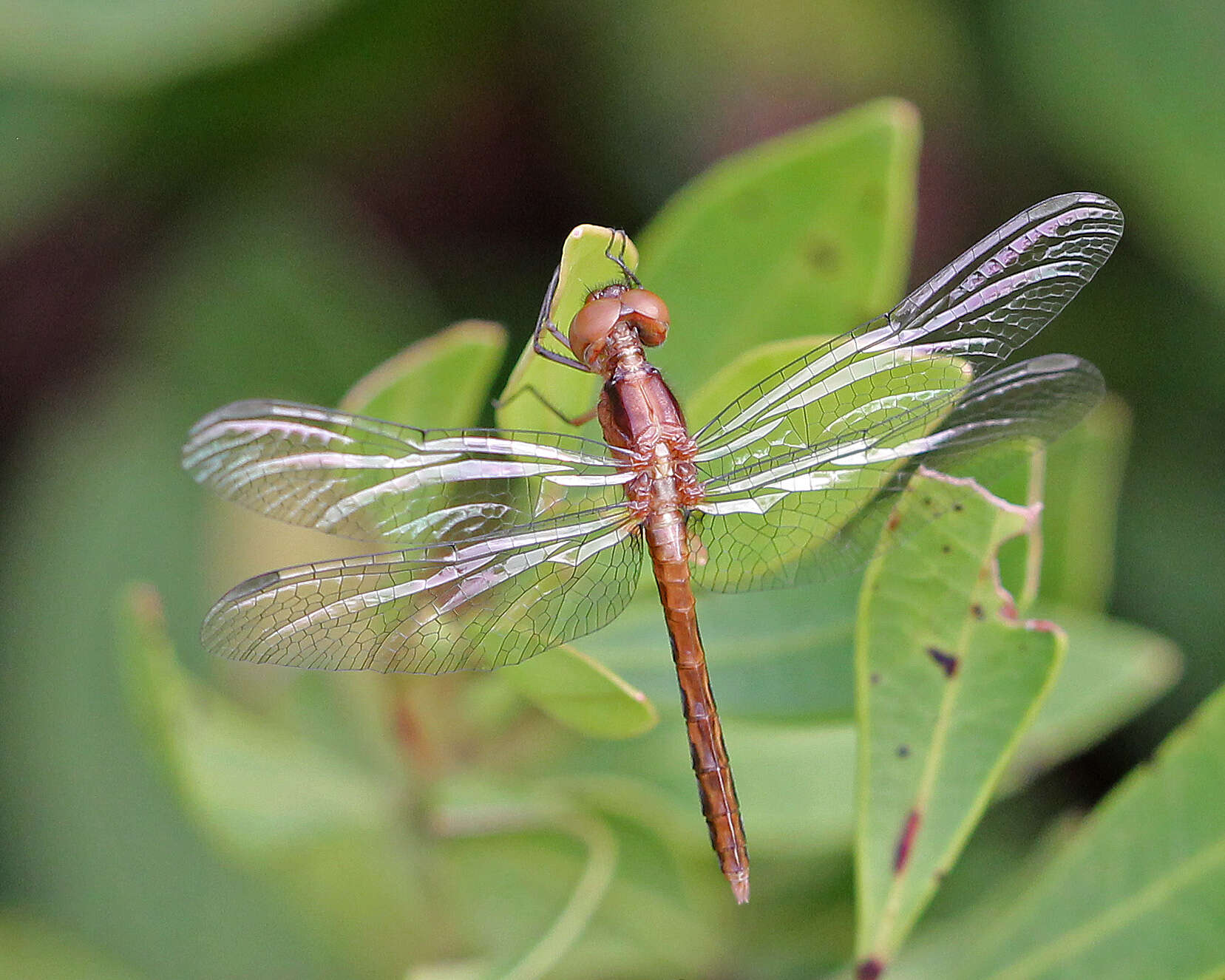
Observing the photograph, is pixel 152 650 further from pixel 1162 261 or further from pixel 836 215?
pixel 1162 261

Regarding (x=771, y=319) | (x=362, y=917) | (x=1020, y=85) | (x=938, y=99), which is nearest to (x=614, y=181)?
(x=938, y=99)

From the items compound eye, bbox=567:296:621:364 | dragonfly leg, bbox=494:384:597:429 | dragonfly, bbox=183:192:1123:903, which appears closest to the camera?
dragonfly leg, bbox=494:384:597:429

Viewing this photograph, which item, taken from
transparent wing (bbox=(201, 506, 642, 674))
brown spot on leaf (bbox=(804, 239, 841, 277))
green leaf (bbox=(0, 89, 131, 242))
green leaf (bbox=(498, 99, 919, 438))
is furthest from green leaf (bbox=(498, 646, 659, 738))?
green leaf (bbox=(0, 89, 131, 242))

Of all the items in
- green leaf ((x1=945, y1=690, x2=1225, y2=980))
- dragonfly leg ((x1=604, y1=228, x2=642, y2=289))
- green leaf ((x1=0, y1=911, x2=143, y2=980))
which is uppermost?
dragonfly leg ((x1=604, y1=228, x2=642, y2=289))

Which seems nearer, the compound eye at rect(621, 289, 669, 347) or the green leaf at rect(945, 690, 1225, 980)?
the green leaf at rect(945, 690, 1225, 980)

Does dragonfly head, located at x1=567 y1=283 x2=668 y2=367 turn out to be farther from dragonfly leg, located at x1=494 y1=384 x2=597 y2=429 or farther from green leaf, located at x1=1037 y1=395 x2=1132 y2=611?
green leaf, located at x1=1037 y1=395 x2=1132 y2=611

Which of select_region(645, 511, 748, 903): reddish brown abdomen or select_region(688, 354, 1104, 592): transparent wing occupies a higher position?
select_region(688, 354, 1104, 592): transparent wing

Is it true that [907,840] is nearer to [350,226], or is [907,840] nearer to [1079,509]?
[1079,509]

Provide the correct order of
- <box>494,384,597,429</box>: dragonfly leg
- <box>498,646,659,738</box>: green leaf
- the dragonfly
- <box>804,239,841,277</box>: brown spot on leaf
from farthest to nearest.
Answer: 1. <box>804,239,841,277</box>: brown spot on leaf
2. the dragonfly
3. <box>494,384,597,429</box>: dragonfly leg
4. <box>498,646,659,738</box>: green leaf
